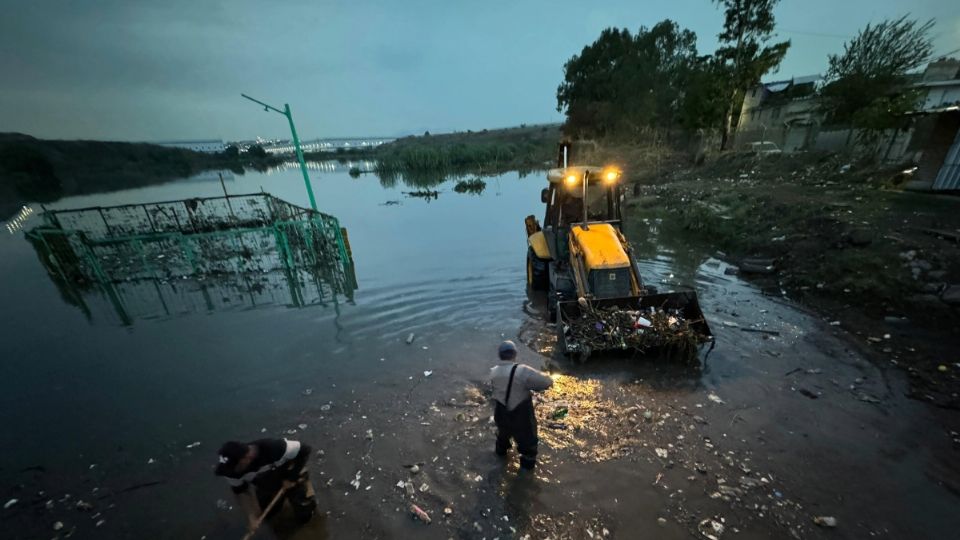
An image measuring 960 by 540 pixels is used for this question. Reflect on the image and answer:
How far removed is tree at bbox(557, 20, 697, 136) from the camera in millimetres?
29766

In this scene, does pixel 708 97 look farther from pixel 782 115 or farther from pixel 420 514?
pixel 420 514

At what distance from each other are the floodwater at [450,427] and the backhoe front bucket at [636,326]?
14.0 inches

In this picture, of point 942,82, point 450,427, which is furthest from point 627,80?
point 450,427

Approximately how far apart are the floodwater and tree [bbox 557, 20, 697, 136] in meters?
28.2

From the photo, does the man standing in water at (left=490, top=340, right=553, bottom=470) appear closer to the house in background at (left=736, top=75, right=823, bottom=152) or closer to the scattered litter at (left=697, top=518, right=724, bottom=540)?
the scattered litter at (left=697, top=518, right=724, bottom=540)

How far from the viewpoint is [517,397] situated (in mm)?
3262

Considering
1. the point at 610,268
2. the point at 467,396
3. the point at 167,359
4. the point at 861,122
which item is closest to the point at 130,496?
the point at 167,359

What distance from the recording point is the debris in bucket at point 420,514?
128 inches

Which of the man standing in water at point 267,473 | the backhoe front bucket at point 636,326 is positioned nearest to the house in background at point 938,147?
the backhoe front bucket at point 636,326

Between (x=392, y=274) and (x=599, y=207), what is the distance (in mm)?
6059

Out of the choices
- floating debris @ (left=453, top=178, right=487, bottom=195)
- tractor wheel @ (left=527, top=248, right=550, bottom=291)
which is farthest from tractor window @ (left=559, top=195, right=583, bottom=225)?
floating debris @ (left=453, top=178, right=487, bottom=195)

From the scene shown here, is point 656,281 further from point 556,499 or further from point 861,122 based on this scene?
point 861,122

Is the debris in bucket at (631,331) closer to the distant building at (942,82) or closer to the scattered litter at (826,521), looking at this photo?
the scattered litter at (826,521)

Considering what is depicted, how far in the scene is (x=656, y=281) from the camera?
848cm
